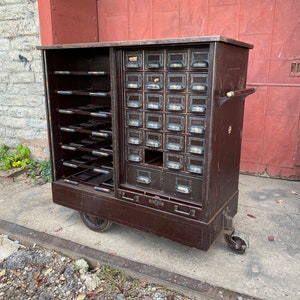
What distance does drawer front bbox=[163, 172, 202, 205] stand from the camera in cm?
204

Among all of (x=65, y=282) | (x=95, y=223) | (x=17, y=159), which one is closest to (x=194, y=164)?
(x=95, y=223)

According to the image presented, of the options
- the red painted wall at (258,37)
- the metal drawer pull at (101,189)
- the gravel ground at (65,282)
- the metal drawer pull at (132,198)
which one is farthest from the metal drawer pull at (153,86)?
the red painted wall at (258,37)

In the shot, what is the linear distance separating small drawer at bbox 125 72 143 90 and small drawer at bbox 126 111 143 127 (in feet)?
0.57

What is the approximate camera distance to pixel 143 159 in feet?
7.27

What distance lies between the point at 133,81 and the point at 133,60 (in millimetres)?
137

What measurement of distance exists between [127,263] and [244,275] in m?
0.80

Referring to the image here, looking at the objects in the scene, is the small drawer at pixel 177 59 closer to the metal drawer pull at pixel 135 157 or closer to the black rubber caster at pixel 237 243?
the metal drawer pull at pixel 135 157

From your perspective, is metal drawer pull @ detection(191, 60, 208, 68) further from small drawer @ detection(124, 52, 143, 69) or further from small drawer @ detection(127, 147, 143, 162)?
small drawer @ detection(127, 147, 143, 162)

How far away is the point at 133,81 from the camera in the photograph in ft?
6.95

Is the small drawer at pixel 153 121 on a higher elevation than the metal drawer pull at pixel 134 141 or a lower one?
higher

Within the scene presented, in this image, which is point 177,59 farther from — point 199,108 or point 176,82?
point 199,108

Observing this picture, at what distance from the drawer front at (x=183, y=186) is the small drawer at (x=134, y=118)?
1.31ft

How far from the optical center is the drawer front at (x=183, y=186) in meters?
2.04

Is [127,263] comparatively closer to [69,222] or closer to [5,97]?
[69,222]
